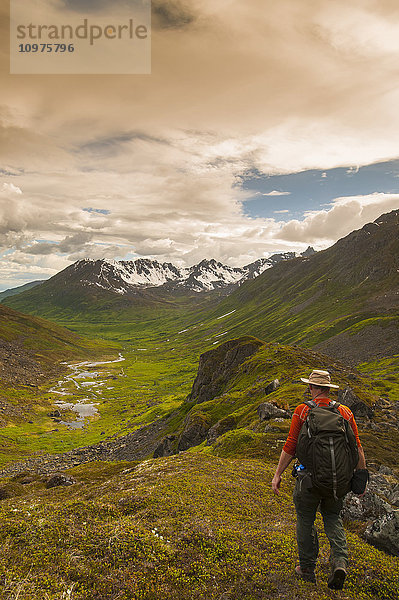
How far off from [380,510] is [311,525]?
916 cm

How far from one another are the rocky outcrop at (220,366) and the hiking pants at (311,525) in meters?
77.0

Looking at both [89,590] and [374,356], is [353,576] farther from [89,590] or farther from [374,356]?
[374,356]

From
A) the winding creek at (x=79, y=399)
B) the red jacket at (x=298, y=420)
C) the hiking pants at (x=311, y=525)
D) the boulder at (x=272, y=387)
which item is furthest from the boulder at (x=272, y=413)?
the winding creek at (x=79, y=399)

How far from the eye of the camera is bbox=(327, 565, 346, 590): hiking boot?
30.7ft

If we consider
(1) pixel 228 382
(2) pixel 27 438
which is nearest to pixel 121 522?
(1) pixel 228 382

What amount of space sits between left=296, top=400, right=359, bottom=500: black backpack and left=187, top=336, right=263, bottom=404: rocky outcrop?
258 ft

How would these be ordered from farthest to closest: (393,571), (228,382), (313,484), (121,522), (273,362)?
(228,382)
(273,362)
(121,522)
(393,571)
(313,484)

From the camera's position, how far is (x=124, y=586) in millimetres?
10531

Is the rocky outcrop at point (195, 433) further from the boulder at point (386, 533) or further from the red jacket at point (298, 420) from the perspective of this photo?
the red jacket at point (298, 420)

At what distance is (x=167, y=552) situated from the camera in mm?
12219

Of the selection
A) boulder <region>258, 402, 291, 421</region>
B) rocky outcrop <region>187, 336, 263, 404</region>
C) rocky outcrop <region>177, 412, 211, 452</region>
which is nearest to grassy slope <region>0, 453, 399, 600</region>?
boulder <region>258, 402, 291, 421</region>

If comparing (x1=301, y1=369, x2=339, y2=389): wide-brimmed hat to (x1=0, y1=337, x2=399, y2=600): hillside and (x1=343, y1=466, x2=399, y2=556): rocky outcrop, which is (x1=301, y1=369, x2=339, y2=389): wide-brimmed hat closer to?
(x1=343, y1=466, x2=399, y2=556): rocky outcrop

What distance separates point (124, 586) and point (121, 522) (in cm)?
405

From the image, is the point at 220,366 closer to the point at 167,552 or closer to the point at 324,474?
the point at 167,552
